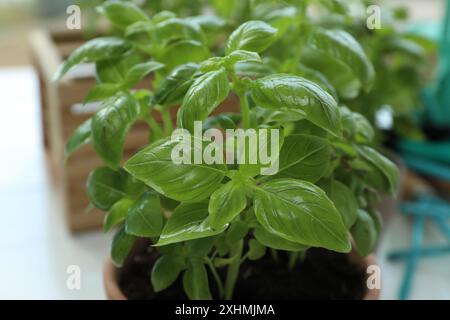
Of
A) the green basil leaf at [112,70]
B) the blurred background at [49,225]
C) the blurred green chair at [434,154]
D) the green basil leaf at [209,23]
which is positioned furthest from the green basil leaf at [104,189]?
the blurred green chair at [434,154]

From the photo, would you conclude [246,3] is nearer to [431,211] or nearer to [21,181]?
[431,211]

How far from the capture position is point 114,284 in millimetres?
769

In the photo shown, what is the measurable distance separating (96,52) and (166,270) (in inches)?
10.3

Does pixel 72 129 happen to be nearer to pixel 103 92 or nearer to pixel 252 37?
pixel 103 92

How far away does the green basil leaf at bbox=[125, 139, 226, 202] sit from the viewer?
612 millimetres

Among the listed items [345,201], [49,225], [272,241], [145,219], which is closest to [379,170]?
[345,201]

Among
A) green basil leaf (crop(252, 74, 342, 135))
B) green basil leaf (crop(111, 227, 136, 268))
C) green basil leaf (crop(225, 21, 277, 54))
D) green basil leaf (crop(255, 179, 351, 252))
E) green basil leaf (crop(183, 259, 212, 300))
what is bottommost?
green basil leaf (crop(183, 259, 212, 300))

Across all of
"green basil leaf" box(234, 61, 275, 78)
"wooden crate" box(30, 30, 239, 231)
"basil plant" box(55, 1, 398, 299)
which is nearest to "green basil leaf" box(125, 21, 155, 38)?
"basil plant" box(55, 1, 398, 299)

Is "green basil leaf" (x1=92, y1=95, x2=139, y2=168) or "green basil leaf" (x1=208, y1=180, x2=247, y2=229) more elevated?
"green basil leaf" (x1=92, y1=95, x2=139, y2=168)

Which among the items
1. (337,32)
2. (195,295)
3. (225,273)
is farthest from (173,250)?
(337,32)

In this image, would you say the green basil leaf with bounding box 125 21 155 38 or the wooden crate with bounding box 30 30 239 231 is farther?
the wooden crate with bounding box 30 30 239 231

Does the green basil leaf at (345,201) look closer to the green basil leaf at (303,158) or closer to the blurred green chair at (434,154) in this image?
the green basil leaf at (303,158)

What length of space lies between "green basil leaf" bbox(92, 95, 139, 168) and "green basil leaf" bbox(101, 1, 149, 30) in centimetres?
16

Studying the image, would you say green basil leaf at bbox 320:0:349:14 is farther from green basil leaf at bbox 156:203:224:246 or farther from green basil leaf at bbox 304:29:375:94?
green basil leaf at bbox 156:203:224:246
